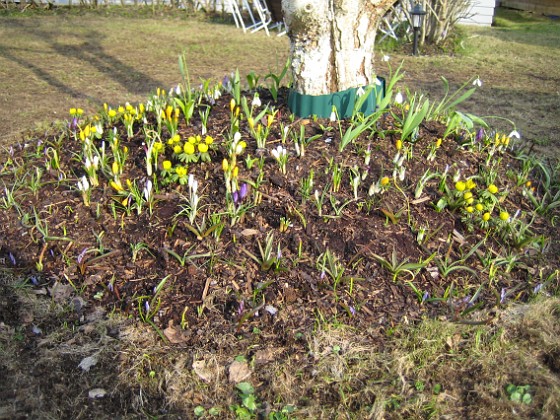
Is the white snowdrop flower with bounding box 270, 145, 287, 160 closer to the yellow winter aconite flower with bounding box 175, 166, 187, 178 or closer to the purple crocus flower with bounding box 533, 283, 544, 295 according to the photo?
the yellow winter aconite flower with bounding box 175, 166, 187, 178

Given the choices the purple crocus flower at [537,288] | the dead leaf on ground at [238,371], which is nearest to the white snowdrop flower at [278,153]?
the dead leaf on ground at [238,371]

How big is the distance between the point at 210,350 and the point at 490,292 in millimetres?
1469

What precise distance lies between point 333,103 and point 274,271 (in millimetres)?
1308

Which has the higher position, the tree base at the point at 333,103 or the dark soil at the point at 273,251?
→ the tree base at the point at 333,103

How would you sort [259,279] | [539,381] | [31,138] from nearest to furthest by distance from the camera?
[539,381]
[259,279]
[31,138]

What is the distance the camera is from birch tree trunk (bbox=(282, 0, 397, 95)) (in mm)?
3148

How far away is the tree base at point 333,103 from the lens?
3371 mm

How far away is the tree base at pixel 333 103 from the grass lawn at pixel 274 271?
9cm

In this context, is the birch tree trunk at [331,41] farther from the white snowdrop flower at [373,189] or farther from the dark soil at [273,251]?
the white snowdrop flower at [373,189]

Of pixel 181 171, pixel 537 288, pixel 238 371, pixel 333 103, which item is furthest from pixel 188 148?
pixel 537 288

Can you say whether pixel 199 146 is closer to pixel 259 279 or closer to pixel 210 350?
pixel 259 279

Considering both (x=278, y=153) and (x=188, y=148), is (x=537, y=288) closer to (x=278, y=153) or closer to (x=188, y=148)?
(x=278, y=153)

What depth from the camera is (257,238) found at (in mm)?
2770

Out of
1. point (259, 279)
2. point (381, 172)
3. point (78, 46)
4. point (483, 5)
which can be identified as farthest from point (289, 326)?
point (483, 5)
